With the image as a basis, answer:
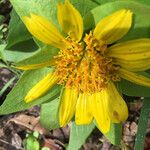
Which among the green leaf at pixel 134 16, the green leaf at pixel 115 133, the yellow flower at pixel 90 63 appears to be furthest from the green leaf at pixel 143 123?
the green leaf at pixel 134 16

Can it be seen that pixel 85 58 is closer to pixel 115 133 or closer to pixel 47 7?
pixel 47 7

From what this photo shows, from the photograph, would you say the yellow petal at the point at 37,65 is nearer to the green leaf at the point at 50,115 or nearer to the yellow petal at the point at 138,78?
the yellow petal at the point at 138,78

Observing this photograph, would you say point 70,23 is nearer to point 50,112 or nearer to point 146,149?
point 50,112

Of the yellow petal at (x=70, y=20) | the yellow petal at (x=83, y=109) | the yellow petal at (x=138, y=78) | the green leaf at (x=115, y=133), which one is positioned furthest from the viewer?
the green leaf at (x=115, y=133)

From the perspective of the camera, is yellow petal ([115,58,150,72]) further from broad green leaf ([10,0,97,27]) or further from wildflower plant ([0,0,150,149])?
broad green leaf ([10,0,97,27])

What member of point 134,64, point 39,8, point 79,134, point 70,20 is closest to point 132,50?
point 134,64

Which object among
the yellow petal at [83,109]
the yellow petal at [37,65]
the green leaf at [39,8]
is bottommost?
the yellow petal at [83,109]

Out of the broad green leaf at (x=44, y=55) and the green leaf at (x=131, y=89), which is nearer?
the broad green leaf at (x=44, y=55)
